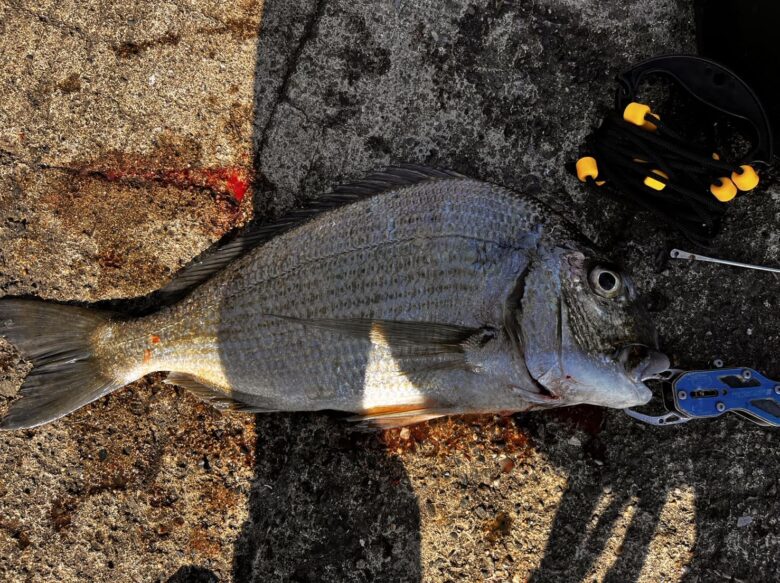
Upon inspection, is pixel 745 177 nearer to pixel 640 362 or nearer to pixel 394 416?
pixel 640 362

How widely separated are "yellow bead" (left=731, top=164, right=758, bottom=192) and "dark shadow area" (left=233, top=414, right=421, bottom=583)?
2.13 m

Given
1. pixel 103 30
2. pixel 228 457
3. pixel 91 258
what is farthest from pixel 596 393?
pixel 103 30

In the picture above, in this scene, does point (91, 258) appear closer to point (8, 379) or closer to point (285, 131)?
point (8, 379)

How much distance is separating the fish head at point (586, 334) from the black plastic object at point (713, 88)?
1.02m

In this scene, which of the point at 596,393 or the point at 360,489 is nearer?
the point at 596,393

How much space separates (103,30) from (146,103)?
49cm

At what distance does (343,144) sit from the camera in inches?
110

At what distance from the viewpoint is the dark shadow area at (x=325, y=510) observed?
2.61 meters

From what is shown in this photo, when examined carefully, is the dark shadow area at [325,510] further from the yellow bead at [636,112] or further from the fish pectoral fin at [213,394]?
the yellow bead at [636,112]

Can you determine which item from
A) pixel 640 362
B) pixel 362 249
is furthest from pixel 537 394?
pixel 362 249

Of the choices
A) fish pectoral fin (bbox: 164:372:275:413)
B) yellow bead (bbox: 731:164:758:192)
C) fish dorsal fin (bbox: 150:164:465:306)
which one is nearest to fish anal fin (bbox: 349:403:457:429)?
fish pectoral fin (bbox: 164:372:275:413)

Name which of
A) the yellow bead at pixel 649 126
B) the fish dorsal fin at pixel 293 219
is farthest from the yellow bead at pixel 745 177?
the fish dorsal fin at pixel 293 219

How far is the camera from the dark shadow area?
2607mm

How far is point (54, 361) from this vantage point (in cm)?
263
